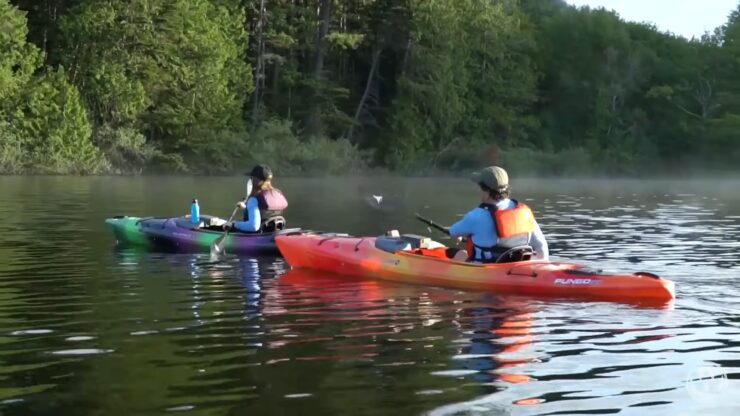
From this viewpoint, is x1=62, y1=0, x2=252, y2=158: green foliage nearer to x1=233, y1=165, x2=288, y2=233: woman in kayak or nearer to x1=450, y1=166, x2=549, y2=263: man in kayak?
x1=233, y1=165, x2=288, y2=233: woman in kayak

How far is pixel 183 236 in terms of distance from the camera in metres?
14.1

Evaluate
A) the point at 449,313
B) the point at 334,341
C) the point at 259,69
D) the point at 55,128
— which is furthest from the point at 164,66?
the point at 334,341

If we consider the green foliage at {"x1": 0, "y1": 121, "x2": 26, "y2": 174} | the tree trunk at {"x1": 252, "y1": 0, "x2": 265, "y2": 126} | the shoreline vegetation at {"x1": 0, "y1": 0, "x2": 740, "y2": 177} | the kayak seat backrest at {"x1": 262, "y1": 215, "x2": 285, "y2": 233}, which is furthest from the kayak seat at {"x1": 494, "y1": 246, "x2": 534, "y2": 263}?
the tree trunk at {"x1": 252, "y1": 0, "x2": 265, "y2": 126}

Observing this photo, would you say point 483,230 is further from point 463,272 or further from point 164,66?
point 164,66

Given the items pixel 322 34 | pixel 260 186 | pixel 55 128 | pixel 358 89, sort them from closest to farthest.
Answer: pixel 260 186 → pixel 55 128 → pixel 322 34 → pixel 358 89

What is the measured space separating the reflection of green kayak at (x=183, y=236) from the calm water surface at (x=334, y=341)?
0.43 m

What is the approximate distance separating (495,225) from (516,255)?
44 centimetres

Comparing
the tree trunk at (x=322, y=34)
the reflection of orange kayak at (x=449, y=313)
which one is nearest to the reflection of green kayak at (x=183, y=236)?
the reflection of orange kayak at (x=449, y=313)

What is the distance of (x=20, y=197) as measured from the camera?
80.6ft

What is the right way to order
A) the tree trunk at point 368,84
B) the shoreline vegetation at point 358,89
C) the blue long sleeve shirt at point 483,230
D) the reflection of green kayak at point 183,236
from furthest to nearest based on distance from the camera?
the tree trunk at point 368,84 < the shoreline vegetation at point 358,89 < the reflection of green kayak at point 183,236 < the blue long sleeve shirt at point 483,230

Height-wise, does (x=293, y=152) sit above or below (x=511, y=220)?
below

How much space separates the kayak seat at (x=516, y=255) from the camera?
1036 cm

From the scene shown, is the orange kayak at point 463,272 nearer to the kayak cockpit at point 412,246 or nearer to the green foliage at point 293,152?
the kayak cockpit at point 412,246

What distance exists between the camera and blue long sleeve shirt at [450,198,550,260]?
10.1m
